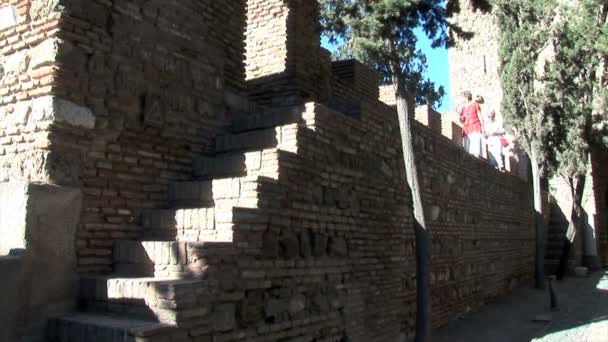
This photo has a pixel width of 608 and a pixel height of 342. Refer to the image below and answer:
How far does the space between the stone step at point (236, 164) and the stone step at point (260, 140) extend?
8cm

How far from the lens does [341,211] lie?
213 inches

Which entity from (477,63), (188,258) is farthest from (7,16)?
(477,63)

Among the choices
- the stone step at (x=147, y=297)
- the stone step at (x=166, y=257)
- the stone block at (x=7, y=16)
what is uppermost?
the stone block at (x=7, y=16)

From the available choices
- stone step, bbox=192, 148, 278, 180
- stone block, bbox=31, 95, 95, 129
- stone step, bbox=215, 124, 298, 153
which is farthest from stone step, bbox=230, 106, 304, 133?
stone block, bbox=31, 95, 95, 129

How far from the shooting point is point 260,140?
506 cm

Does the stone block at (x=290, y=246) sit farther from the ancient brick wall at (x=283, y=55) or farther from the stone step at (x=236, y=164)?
the ancient brick wall at (x=283, y=55)

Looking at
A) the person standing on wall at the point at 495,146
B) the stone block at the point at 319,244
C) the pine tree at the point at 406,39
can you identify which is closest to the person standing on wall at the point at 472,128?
the person standing on wall at the point at 495,146

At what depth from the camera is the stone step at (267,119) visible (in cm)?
520

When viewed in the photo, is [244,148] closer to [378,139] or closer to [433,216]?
[378,139]

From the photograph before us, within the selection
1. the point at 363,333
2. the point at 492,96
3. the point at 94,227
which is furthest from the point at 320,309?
the point at 492,96

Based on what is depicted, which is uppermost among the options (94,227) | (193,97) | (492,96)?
(492,96)

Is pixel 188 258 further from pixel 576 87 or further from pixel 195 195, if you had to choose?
pixel 576 87

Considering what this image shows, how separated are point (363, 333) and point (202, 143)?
7.44 feet

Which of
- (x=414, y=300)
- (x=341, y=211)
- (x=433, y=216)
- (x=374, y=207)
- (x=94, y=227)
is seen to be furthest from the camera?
(x=433, y=216)
